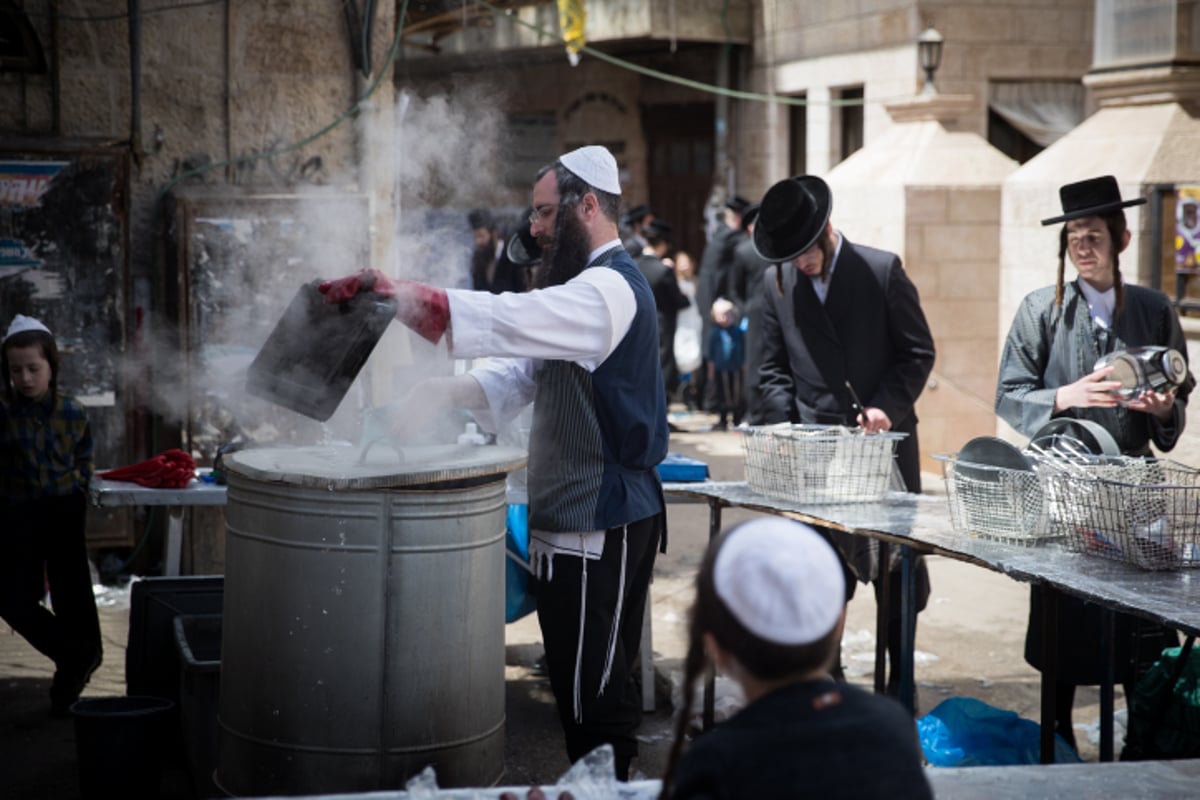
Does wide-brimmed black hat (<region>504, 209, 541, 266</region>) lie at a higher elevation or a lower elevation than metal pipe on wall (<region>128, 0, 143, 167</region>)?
lower

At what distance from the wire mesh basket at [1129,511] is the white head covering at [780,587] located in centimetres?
211

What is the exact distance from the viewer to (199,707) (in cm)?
473

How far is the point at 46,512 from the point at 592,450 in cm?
281

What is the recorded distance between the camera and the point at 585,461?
403 centimetres

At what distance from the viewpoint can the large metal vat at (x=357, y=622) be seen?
387cm

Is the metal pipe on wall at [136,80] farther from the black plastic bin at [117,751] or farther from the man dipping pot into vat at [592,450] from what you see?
the man dipping pot into vat at [592,450]

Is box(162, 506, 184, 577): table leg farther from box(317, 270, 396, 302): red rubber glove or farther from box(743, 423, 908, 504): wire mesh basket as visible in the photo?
box(317, 270, 396, 302): red rubber glove

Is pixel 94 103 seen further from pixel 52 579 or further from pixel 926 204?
pixel 926 204

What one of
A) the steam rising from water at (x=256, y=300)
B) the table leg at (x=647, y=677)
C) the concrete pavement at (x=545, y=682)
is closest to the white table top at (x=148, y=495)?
the concrete pavement at (x=545, y=682)

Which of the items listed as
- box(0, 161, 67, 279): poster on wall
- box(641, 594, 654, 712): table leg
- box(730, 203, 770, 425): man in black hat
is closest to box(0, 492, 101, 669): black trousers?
box(0, 161, 67, 279): poster on wall

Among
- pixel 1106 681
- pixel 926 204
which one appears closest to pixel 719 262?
pixel 926 204

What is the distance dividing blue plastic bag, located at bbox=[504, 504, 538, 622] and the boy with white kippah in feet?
12.6

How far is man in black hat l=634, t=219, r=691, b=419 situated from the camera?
13.1 meters

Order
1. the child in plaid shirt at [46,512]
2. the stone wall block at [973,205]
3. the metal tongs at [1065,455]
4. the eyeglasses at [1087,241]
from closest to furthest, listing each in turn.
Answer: the metal tongs at [1065,455] < the eyeglasses at [1087,241] < the child in plaid shirt at [46,512] < the stone wall block at [973,205]
